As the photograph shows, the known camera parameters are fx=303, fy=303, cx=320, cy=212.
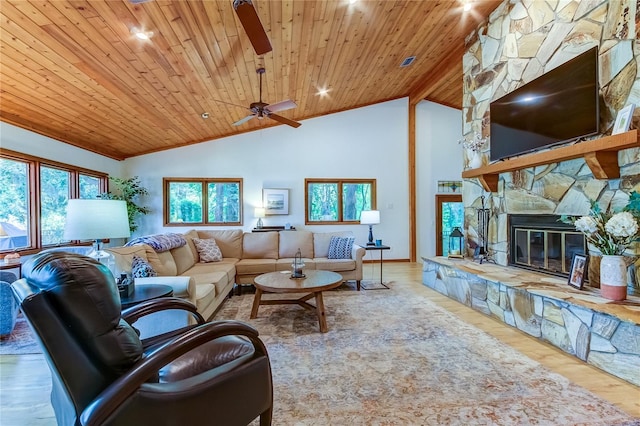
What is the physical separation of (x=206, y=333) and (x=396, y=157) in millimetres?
6318

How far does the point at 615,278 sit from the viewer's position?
7.71 feet

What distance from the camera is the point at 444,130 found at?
276 inches

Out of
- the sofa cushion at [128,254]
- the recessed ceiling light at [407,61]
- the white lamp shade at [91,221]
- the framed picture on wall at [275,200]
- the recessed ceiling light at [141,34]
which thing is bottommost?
the sofa cushion at [128,254]

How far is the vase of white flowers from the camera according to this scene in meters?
2.25

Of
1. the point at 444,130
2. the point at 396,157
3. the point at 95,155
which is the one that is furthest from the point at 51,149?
the point at 444,130

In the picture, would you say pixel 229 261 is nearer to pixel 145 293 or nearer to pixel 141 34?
pixel 145 293

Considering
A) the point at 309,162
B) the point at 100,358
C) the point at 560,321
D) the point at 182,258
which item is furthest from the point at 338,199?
the point at 100,358

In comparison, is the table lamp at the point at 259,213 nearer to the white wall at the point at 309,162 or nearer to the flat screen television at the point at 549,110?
the white wall at the point at 309,162

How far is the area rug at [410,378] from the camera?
5.65ft

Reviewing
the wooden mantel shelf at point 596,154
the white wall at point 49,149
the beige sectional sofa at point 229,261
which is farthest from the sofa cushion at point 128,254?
the wooden mantel shelf at point 596,154

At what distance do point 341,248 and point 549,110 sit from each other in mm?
3090

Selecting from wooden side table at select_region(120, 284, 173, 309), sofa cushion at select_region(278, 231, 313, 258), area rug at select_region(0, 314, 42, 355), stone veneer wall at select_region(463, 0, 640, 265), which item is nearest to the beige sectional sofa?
sofa cushion at select_region(278, 231, 313, 258)

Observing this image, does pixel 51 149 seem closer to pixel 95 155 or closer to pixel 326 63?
pixel 95 155

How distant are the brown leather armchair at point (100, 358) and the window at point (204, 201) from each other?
5487 mm
